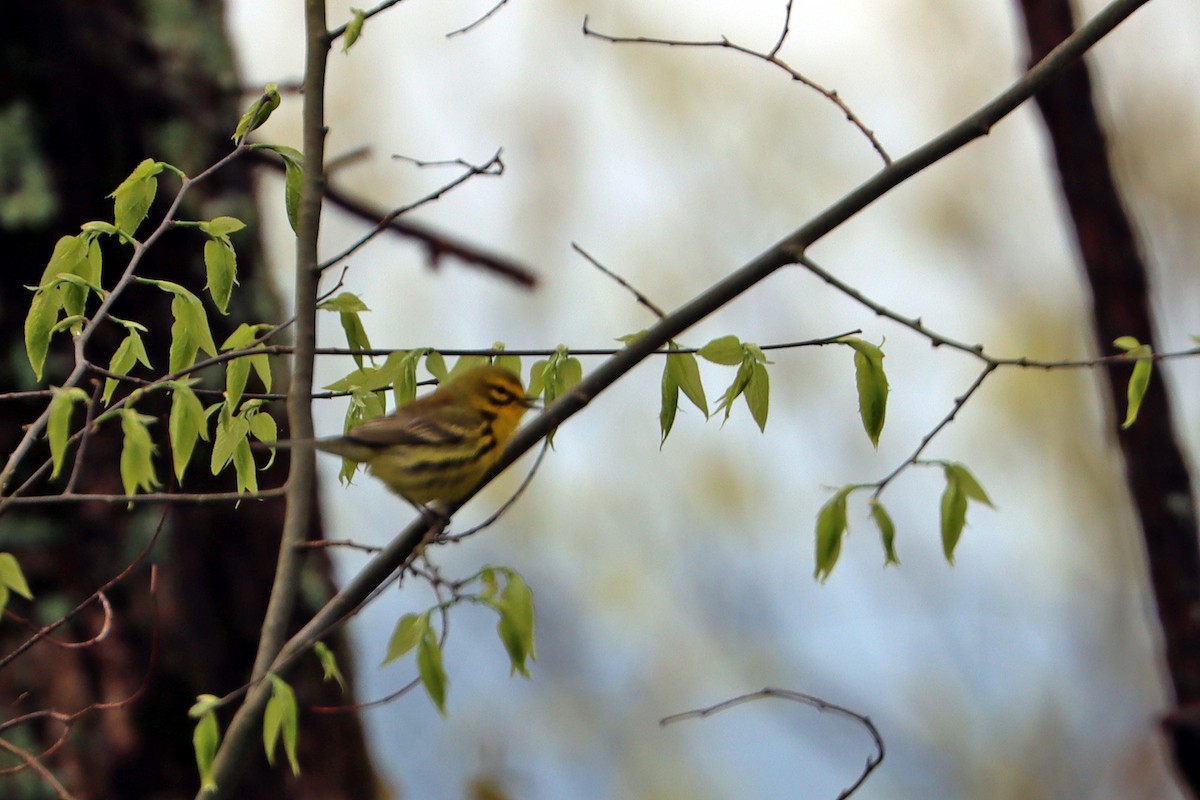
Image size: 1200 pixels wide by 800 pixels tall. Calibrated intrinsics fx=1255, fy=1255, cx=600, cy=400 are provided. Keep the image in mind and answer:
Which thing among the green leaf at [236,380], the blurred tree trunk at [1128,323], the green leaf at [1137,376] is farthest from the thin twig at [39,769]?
the blurred tree trunk at [1128,323]

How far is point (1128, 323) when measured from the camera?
5.45 m

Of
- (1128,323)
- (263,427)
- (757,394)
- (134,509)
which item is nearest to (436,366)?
(263,427)

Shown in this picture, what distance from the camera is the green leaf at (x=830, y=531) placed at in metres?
2.42

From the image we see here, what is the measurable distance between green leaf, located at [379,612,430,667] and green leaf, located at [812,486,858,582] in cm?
78

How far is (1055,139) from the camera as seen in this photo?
5.69m

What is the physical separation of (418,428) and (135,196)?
107cm

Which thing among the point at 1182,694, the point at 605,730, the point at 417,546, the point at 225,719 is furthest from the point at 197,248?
the point at 605,730

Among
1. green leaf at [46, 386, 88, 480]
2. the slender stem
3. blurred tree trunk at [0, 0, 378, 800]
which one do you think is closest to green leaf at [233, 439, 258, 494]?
the slender stem

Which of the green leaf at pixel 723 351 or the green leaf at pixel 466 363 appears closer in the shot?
the green leaf at pixel 723 351

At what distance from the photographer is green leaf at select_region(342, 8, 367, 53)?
7.52 ft

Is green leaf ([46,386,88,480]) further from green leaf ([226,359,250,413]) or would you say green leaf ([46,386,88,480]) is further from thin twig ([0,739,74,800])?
green leaf ([226,359,250,413])

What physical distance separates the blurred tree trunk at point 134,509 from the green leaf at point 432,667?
2966 mm

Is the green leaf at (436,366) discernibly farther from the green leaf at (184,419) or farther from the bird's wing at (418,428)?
the green leaf at (184,419)

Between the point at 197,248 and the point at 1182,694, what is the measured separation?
456 cm
